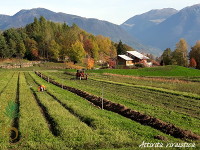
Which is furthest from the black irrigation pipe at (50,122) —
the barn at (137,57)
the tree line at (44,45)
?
the barn at (137,57)

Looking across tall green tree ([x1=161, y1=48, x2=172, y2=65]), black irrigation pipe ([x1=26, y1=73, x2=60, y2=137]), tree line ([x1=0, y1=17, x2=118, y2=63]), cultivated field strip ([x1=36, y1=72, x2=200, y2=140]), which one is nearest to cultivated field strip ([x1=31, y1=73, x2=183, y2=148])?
cultivated field strip ([x1=36, y1=72, x2=200, y2=140])

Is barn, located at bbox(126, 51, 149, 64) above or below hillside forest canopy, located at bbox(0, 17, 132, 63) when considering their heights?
below

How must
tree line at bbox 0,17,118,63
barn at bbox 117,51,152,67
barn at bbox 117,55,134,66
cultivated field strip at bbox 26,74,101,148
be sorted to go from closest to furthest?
cultivated field strip at bbox 26,74,101,148
tree line at bbox 0,17,118,63
barn at bbox 117,55,134,66
barn at bbox 117,51,152,67

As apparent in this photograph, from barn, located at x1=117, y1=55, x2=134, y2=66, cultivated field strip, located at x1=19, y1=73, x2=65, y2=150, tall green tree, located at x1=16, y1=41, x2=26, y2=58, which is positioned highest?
tall green tree, located at x1=16, y1=41, x2=26, y2=58

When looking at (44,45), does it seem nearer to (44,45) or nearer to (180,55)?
(44,45)

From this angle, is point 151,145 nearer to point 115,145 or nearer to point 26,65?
point 115,145

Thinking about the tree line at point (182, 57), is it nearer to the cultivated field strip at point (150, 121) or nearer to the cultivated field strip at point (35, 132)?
the cultivated field strip at point (150, 121)

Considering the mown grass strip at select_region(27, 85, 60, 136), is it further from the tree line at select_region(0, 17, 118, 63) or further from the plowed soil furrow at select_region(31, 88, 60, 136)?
the tree line at select_region(0, 17, 118, 63)

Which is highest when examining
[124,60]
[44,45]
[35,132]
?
[44,45]

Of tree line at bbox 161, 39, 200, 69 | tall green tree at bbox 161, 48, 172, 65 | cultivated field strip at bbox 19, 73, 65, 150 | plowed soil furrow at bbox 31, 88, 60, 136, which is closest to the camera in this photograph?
cultivated field strip at bbox 19, 73, 65, 150

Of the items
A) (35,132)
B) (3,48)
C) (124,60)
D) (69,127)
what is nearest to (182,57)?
(124,60)

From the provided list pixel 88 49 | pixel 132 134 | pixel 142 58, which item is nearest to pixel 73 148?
pixel 132 134

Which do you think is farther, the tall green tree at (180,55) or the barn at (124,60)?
the barn at (124,60)

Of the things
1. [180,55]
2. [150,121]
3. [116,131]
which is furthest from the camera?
[180,55]
